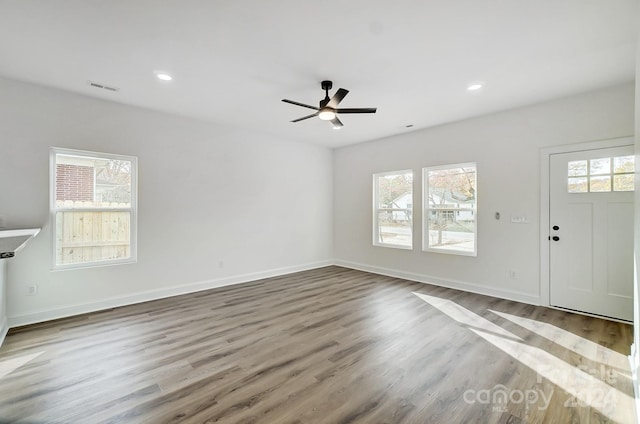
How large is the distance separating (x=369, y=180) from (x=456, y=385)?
183 inches

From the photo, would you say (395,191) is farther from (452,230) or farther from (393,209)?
(452,230)

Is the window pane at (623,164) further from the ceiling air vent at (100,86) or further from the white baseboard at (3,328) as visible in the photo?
the white baseboard at (3,328)

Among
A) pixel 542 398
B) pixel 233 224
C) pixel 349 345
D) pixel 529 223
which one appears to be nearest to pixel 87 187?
pixel 233 224

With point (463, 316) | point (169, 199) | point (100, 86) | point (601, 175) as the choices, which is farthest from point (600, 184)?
point (100, 86)

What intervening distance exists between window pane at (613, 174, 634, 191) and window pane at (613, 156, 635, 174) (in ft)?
0.21

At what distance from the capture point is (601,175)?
12.1 feet

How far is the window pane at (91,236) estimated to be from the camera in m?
3.74

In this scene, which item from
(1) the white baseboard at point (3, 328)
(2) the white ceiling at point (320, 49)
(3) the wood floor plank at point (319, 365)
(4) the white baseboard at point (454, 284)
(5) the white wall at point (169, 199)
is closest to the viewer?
(3) the wood floor plank at point (319, 365)

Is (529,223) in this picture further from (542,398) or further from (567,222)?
(542,398)

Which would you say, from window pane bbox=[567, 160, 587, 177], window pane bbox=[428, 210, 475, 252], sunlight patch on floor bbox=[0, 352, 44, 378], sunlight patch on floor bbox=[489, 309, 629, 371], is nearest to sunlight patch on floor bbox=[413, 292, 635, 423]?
sunlight patch on floor bbox=[489, 309, 629, 371]

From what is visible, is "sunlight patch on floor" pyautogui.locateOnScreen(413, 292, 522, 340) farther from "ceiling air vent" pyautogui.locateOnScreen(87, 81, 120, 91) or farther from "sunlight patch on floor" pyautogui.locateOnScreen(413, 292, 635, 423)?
"ceiling air vent" pyautogui.locateOnScreen(87, 81, 120, 91)

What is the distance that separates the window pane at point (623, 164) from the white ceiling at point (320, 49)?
0.93 m

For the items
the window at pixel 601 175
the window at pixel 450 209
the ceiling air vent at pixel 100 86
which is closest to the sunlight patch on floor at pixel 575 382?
the window at pixel 450 209

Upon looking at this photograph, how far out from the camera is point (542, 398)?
2109 millimetres
